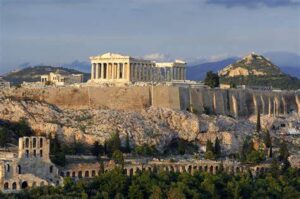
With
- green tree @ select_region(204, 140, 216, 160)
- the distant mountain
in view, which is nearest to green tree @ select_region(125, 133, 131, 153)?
A: green tree @ select_region(204, 140, 216, 160)

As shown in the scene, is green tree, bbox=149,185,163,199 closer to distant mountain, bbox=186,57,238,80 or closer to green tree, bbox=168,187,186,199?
green tree, bbox=168,187,186,199

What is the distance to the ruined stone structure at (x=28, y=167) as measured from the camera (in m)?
60.7

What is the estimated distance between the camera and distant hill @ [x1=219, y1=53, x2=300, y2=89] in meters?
113

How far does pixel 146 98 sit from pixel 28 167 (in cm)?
1973

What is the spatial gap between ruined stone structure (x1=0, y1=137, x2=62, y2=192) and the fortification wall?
565 inches

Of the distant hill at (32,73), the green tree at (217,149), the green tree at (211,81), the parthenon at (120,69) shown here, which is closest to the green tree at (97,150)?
the green tree at (217,149)

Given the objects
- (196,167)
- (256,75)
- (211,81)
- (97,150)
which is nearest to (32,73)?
(256,75)

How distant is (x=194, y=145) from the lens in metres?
76.8

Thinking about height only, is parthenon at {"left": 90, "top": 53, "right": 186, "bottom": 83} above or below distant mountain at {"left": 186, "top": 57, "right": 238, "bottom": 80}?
below

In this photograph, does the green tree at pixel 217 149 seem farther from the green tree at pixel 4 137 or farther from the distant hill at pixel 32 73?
the distant hill at pixel 32 73

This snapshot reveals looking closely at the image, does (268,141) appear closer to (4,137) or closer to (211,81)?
(211,81)

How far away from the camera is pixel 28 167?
62.4 metres

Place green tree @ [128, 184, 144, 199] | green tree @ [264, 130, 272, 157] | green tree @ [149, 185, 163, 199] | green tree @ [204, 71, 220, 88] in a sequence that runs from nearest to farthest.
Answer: green tree @ [149, 185, 163, 199] < green tree @ [128, 184, 144, 199] < green tree @ [264, 130, 272, 157] < green tree @ [204, 71, 220, 88]

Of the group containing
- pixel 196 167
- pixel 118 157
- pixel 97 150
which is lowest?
pixel 196 167
